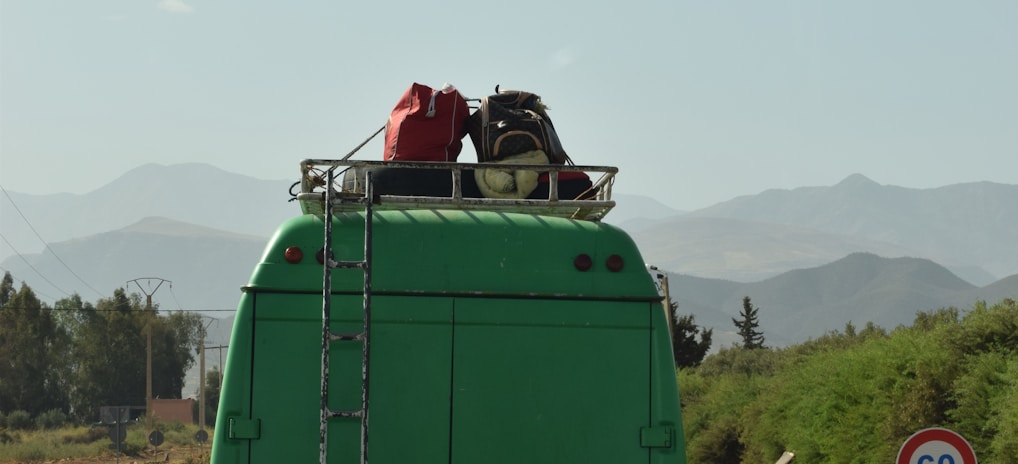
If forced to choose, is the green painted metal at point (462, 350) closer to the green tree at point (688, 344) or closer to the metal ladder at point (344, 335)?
the metal ladder at point (344, 335)

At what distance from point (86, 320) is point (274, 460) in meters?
105

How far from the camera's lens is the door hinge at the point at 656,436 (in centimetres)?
719

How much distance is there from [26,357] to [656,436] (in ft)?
331

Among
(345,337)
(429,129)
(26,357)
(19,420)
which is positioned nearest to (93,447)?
(19,420)

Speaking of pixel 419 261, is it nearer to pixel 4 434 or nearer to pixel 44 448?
pixel 44 448

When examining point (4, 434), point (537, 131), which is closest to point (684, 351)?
point (4, 434)

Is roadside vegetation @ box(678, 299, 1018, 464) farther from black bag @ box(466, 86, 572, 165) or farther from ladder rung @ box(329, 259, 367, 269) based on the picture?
ladder rung @ box(329, 259, 367, 269)

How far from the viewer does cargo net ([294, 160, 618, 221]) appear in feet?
24.9

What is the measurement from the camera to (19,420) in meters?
91.8

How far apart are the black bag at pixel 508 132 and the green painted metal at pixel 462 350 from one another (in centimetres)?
221

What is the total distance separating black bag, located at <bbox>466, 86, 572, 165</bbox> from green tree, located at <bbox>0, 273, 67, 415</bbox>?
9542cm

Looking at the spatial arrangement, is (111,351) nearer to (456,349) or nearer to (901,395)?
(901,395)

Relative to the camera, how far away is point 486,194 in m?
8.82

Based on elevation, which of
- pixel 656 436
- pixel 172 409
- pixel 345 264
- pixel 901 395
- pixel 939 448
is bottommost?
pixel 172 409
